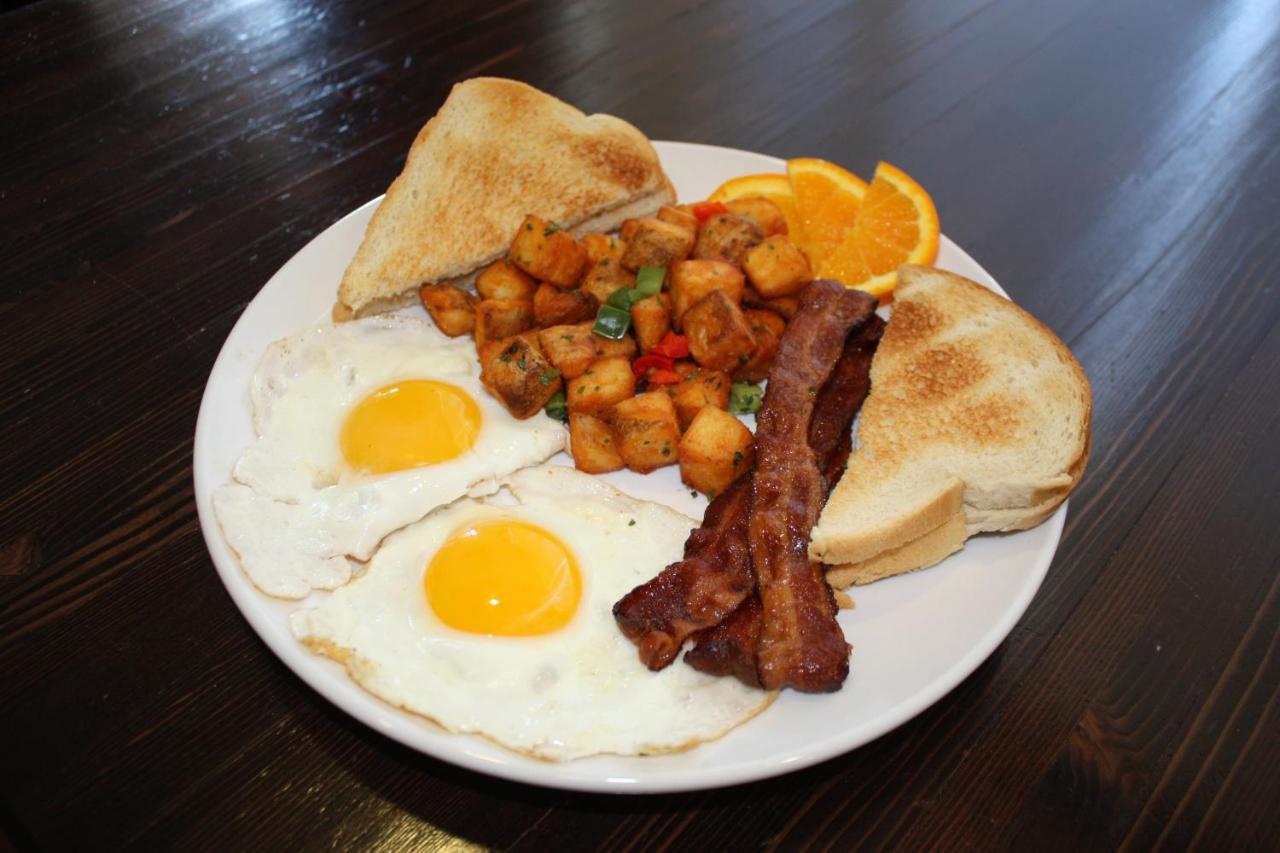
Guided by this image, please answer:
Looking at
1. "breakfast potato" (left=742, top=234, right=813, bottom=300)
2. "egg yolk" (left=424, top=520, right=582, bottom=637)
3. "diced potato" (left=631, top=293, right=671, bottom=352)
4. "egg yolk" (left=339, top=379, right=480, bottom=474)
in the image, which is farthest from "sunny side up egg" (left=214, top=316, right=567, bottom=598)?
"breakfast potato" (left=742, top=234, right=813, bottom=300)

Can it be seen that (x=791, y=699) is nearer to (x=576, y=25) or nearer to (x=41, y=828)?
(x=41, y=828)

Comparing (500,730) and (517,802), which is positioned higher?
(500,730)

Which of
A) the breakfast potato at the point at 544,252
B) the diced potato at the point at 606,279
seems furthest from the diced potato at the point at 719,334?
the breakfast potato at the point at 544,252

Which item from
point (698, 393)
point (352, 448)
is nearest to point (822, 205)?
point (698, 393)

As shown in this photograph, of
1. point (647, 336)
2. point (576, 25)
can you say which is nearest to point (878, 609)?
point (647, 336)

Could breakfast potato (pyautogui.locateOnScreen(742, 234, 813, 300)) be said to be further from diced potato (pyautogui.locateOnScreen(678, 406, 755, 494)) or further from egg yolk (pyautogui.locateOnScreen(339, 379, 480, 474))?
egg yolk (pyautogui.locateOnScreen(339, 379, 480, 474))

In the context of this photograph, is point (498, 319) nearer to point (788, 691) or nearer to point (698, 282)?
point (698, 282)
